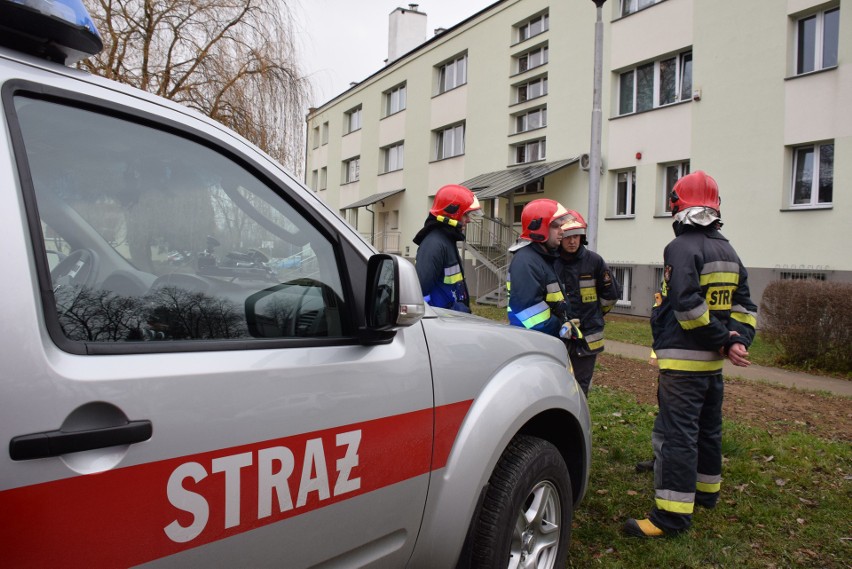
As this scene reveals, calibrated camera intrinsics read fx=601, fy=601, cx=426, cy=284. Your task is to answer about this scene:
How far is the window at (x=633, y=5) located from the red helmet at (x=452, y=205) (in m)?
13.6

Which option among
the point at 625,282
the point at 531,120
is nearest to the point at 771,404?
the point at 625,282

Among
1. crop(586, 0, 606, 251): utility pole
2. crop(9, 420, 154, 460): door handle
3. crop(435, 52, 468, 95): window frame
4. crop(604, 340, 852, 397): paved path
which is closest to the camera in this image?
crop(9, 420, 154, 460): door handle

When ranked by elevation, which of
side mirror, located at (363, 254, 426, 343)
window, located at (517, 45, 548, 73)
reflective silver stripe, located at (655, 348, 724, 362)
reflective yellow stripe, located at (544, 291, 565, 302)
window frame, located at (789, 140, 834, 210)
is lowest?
reflective silver stripe, located at (655, 348, 724, 362)

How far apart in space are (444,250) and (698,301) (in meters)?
1.74

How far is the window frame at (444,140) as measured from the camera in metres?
23.1

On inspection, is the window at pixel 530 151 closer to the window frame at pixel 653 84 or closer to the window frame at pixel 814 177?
the window frame at pixel 653 84

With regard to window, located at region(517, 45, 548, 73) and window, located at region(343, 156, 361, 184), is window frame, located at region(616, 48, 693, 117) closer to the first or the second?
window, located at region(517, 45, 548, 73)

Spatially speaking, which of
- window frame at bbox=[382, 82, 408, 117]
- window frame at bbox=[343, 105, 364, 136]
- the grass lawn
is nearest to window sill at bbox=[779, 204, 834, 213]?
the grass lawn

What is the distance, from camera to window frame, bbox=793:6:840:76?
38.3ft

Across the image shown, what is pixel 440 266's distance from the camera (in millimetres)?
4273

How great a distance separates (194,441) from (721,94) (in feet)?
48.1

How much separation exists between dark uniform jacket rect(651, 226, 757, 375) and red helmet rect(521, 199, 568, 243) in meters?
0.78

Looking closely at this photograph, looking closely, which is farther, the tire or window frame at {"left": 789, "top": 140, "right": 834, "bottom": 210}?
window frame at {"left": 789, "top": 140, "right": 834, "bottom": 210}

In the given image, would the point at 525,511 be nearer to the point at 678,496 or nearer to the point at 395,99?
the point at 678,496
